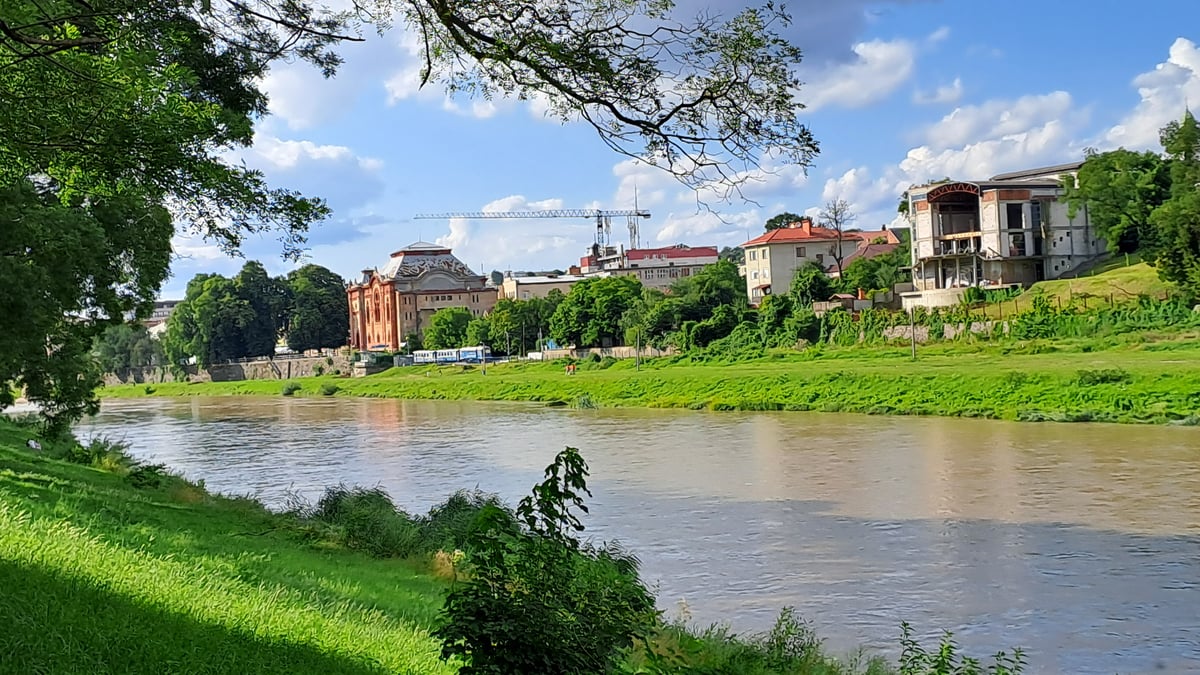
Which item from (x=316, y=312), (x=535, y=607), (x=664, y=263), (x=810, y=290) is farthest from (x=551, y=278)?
(x=535, y=607)

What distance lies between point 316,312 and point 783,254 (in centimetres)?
4820

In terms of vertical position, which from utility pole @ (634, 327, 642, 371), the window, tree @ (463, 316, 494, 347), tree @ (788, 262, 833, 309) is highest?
the window

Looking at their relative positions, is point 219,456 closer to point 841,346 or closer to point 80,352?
point 80,352

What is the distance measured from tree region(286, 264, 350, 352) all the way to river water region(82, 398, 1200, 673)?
216ft

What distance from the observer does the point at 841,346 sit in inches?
2276

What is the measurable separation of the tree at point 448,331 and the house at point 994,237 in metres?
41.9

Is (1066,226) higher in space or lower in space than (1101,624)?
higher

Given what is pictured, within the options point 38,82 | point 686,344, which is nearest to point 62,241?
point 38,82

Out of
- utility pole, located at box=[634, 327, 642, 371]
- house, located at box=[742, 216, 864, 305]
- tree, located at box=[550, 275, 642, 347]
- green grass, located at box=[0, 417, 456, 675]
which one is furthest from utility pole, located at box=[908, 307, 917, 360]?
green grass, located at box=[0, 417, 456, 675]

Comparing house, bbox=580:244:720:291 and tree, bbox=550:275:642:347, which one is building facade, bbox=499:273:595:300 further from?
tree, bbox=550:275:642:347

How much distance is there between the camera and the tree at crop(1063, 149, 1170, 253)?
55.8 meters

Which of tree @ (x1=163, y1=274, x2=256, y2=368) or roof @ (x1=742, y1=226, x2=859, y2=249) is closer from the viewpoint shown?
roof @ (x1=742, y1=226, x2=859, y2=249)

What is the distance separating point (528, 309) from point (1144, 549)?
71.6 m

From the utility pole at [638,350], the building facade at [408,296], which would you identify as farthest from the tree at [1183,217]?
the building facade at [408,296]
